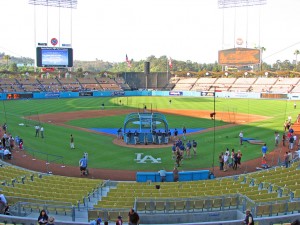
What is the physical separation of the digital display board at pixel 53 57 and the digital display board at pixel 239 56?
42.9 m

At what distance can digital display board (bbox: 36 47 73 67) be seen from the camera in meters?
87.0

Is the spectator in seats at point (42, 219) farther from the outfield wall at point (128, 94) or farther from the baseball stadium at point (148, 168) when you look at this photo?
the outfield wall at point (128, 94)

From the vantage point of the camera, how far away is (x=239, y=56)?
9712cm

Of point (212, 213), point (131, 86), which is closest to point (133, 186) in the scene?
point (212, 213)

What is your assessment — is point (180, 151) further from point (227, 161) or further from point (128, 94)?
point (128, 94)

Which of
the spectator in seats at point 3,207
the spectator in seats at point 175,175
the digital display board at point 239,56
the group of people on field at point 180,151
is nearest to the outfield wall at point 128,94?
the digital display board at point 239,56

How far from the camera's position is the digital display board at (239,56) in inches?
3752

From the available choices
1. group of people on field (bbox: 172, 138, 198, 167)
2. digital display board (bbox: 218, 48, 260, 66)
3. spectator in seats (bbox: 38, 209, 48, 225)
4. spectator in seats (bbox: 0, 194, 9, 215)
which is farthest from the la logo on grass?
digital display board (bbox: 218, 48, 260, 66)

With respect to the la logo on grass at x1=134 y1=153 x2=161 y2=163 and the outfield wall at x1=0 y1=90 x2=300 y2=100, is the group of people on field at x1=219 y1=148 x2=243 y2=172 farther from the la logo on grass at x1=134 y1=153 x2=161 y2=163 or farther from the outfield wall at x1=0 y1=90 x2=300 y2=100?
the outfield wall at x1=0 y1=90 x2=300 y2=100

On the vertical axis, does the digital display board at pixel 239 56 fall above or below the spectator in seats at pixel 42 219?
above

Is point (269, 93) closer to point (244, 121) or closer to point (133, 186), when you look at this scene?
point (244, 121)

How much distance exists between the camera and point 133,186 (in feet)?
57.9

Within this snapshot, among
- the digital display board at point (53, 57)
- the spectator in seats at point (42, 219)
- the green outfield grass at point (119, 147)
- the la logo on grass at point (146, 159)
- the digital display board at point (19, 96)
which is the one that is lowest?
the la logo on grass at point (146, 159)

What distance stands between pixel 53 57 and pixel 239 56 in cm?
5085
